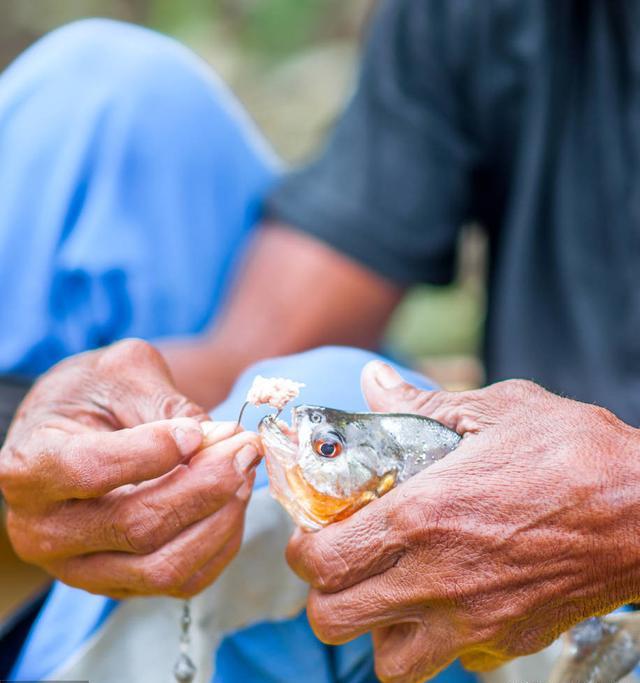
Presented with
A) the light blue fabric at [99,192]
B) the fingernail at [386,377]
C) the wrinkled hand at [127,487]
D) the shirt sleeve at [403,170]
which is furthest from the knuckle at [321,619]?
the shirt sleeve at [403,170]

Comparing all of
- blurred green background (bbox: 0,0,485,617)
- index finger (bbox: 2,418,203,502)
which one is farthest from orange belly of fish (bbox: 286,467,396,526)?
blurred green background (bbox: 0,0,485,617)

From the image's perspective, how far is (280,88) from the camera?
407 centimetres

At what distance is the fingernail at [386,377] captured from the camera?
85 centimetres

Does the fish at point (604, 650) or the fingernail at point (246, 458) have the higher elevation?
the fingernail at point (246, 458)

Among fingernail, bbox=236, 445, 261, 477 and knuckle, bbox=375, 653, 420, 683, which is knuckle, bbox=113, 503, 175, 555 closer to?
fingernail, bbox=236, 445, 261, 477

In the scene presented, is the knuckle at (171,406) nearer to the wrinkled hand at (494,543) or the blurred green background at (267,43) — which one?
the wrinkled hand at (494,543)

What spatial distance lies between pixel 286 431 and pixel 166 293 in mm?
746

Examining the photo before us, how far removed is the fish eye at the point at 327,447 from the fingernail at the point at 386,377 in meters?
0.13

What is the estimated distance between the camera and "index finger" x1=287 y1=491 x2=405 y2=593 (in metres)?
0.74

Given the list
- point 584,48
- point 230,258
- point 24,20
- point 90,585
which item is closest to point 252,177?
point 230,258

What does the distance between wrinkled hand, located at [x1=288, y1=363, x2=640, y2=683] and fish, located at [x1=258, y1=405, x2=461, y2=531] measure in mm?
22

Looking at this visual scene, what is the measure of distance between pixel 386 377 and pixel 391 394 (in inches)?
0.9

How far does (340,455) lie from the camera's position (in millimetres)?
736

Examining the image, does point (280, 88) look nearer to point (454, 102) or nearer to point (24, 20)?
point (24, 20)
